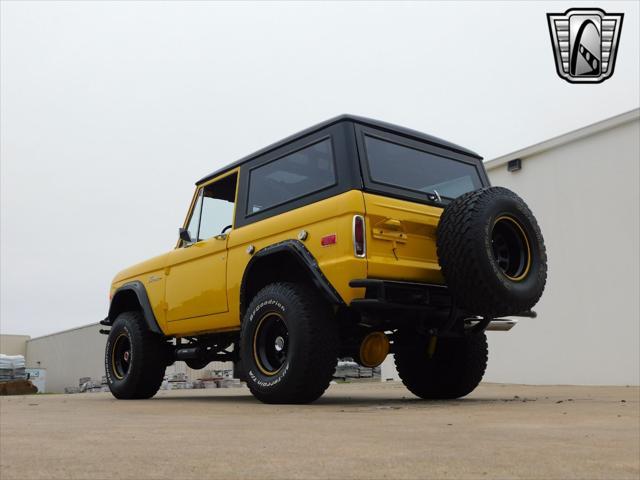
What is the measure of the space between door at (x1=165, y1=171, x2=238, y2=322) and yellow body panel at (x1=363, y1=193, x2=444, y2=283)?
1767 millimetres

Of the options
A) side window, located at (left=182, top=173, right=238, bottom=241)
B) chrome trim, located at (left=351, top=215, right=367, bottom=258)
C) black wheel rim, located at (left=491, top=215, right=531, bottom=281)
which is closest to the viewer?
chrome trim, located at (left=351, top=215, right=367, bottom=258)

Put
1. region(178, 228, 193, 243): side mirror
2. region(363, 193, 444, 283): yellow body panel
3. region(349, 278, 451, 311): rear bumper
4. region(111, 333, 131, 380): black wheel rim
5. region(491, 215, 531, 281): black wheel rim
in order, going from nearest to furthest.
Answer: region(349, 278, 451, 311): rear bumper < region(363, 193, 444, 283): yellow body panel < region(491, 215, 531, 281): black wheel rim < region(178, 228, 193, 243): side mirror < region(111, 333, 131, 380): black wheel rim

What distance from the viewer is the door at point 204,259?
6.29 meters

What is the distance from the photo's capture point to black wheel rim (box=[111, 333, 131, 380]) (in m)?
7.66

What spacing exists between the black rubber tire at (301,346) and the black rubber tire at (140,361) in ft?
7.62

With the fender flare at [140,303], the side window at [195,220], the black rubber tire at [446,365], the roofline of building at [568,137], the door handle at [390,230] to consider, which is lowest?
the black rubber tire at [446,365]

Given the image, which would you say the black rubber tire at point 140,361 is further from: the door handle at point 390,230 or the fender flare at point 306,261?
the door handle at point 390,230

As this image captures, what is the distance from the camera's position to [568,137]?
11484 mm

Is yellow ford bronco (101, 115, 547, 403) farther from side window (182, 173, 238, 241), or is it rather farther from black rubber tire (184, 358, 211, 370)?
black rubber tire (184, 358, 211, 370)

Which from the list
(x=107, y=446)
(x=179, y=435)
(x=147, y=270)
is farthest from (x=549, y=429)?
(x=147, y=270)

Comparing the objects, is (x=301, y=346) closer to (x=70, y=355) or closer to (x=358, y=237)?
(x=358, y=237)

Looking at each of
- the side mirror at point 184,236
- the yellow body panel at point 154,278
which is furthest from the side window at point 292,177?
the yellow body panel at point 154,278

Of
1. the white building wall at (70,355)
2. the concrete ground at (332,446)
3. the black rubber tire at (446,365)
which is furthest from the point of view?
the white building wall at (70,355)

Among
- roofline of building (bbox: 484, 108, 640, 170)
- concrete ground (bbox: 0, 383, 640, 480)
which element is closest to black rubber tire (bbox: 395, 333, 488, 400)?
concrete ground (bbox: 0, 383, 640, 480)
